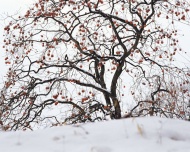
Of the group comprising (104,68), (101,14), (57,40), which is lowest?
(104,68)

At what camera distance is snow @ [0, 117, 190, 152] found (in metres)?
2.01

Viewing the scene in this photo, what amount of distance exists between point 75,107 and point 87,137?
240 inches

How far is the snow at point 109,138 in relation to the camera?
2011mm

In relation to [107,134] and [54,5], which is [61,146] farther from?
[54,5]

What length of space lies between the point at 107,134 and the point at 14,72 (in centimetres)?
689

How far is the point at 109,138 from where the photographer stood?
6.96 feet

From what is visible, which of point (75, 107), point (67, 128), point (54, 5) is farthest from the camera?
point (75, 107)

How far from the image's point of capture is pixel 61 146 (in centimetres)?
206

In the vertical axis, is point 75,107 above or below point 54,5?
below

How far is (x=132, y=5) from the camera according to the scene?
7.64 metres

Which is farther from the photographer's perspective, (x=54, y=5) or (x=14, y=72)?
(x=14, y=72)

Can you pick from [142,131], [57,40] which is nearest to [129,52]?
[57,40]

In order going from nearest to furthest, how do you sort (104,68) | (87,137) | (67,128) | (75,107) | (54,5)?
(87,137) < (67,128) < (54,5) < (75,107) < (104,68)

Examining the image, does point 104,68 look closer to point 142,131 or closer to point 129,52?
point 129,52
